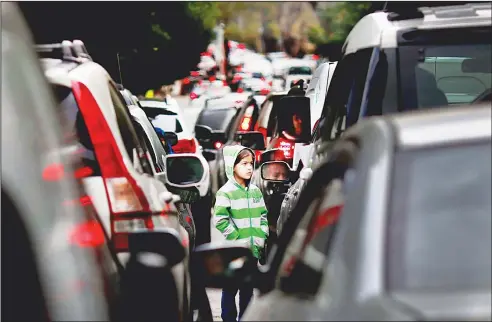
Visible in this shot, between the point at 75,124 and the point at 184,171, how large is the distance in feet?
5.73

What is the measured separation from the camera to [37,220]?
324cm

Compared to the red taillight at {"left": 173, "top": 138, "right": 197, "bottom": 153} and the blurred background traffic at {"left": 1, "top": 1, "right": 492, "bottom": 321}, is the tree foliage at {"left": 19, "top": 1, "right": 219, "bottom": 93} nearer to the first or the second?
the red taillight at {"left": 173, "top": 138, "right": 197, "bottom": 153}

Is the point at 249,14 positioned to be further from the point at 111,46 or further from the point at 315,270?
the point at 315,270

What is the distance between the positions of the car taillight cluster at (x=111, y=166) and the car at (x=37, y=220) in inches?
55.8

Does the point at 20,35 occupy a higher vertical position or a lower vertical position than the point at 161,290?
higher

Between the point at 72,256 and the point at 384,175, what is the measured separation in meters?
0.98

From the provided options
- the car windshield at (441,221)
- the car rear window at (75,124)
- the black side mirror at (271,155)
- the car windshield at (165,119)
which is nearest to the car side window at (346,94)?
the car rear window at (75,124)

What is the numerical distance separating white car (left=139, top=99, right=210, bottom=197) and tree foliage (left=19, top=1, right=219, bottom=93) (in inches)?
72.6

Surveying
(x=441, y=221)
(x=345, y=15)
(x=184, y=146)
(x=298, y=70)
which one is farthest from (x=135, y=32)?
(x=298, y=70)

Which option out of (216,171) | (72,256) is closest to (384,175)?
(72,256)

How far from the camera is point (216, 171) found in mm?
15891

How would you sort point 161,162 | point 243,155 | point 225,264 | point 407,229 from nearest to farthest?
point 407,229 < point 225,264 < point 243,155 < point 161,162

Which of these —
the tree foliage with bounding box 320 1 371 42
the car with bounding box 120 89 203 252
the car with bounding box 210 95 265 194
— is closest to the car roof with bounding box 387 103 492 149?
the car with bounding box 120 89 203 252

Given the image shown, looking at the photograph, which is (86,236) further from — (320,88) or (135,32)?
(135,32)
